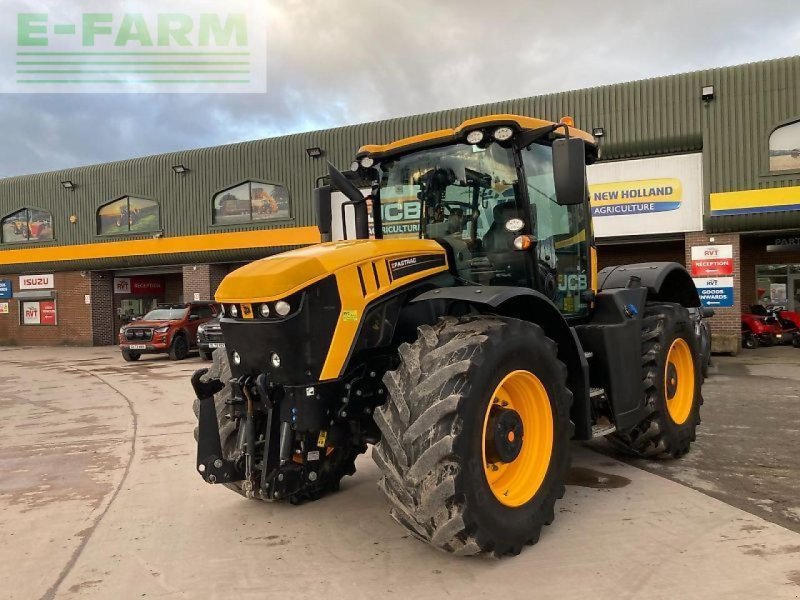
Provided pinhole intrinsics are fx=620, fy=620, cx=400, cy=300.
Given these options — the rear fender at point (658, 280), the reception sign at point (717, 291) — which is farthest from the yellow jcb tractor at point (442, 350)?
the reception sign at point (717, 291)

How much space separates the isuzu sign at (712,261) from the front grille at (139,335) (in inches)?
583

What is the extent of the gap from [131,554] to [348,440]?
1.51 m

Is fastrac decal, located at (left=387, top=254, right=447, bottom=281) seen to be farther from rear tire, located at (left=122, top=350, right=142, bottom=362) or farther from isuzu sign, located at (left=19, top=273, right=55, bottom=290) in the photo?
isuzu sign, located at (left=19, top=273, right=55, bottom=290)

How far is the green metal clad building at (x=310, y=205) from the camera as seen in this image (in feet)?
47.9

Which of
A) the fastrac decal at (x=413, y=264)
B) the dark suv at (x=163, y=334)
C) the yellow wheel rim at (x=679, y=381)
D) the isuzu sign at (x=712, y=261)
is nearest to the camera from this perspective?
the fastrac decal at (x=413, y=264)

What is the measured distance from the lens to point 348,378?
3.86 meters

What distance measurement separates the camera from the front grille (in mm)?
17859

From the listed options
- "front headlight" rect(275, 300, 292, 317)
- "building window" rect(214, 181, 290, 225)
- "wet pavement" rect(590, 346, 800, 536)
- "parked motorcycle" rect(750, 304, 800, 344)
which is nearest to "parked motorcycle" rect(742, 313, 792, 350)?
"parked motorcycle" rect(750, 304, 800, 344)

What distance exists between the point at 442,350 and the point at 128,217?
2318 centimetres

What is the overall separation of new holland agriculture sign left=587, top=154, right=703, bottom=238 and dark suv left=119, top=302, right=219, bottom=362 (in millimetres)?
11965

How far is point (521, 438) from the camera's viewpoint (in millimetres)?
3777

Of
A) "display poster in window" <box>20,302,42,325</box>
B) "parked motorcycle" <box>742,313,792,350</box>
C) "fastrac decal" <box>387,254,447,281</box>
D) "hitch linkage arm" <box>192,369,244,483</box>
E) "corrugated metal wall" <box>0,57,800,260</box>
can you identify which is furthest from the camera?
"display poster in window" <box>20,302,42,325</box>

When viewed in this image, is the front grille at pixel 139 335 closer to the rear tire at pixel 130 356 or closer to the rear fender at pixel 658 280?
the rear tire at pixel 130 356

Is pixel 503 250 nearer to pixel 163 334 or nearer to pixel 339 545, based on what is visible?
pixel 339 545
